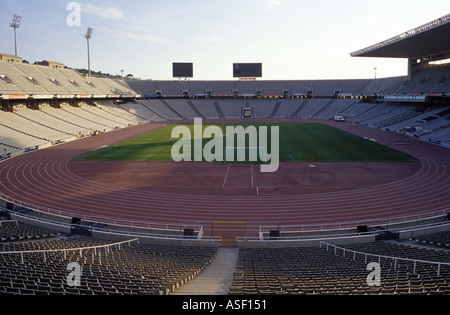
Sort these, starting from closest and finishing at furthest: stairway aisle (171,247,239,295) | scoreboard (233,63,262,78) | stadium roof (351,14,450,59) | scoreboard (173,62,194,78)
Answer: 1. stairway aisle (171,247,239,295)
2. stadium roof (351,14,450,59)
3. scoreboard (233,63,262,78)
4. scoreboard (173,62,194,78)

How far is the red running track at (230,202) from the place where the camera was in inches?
793

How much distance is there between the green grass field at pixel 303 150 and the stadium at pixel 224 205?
289 millimetres

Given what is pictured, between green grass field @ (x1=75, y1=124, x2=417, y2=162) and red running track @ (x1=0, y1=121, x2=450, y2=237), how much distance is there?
754 centimetres

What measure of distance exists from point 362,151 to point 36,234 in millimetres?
36156

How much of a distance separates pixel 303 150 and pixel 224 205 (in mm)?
22288

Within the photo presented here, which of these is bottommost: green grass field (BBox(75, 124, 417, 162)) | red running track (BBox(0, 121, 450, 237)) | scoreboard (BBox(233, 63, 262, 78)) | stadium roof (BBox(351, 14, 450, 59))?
red running track (BBox(0, 121, 450, 237))

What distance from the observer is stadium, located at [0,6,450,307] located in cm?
970

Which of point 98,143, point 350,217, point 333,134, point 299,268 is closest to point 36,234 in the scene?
point 299,268

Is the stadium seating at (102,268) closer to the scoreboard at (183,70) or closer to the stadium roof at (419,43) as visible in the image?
the stadium roof at (419,43)

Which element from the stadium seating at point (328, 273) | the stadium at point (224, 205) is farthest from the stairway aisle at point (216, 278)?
the stadium seating at point (328, 273)

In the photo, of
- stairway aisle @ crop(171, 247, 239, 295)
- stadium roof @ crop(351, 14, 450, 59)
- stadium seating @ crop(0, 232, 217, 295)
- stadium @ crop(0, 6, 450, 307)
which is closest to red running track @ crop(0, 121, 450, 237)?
stadium @ crop(0, 6, 450, 307)

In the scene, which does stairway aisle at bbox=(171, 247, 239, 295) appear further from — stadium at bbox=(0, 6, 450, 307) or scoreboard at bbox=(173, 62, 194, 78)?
scoreboard at bbox=(173, 62, 194, 78)
